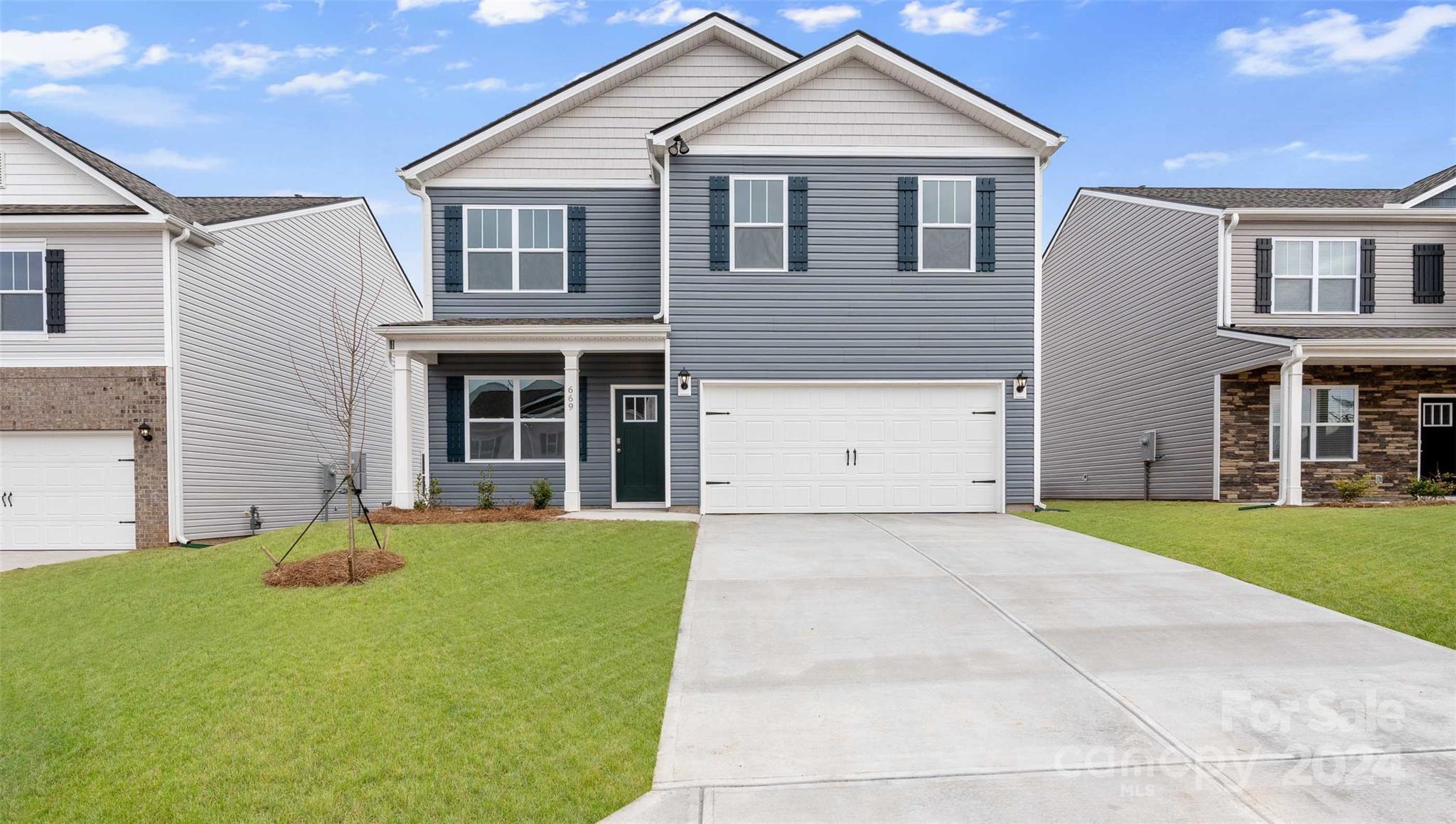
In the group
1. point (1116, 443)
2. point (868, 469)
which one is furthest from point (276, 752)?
point (1116, 443)

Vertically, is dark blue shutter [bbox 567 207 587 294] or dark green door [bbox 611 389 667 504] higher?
dark blue shutter [bbox 567 207 587 294]

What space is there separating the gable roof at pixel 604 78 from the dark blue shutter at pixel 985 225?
4400 mm

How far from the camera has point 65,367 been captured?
12805 millimetres

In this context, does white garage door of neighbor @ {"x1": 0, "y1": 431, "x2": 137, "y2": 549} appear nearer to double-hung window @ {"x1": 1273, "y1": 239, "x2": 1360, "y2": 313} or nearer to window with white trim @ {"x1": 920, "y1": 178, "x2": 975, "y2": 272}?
window with white trim @ {"x1": 920, "y1": 178, "x2": 975, "y2": 272}

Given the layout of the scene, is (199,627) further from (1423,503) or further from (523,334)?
(1423,503)

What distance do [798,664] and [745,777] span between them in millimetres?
1663

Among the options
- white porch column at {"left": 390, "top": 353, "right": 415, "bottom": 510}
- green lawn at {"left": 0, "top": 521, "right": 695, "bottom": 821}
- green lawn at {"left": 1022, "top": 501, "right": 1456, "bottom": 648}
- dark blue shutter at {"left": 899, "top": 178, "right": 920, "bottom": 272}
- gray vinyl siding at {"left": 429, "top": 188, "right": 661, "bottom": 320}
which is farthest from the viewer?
gray vinyl siding at {"left": 429, "top": 188, "right": 661, "bottom": 320}

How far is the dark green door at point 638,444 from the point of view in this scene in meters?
14.1

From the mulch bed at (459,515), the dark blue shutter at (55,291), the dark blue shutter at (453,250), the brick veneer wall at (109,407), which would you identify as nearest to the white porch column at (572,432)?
the mulch bed at (459,515)

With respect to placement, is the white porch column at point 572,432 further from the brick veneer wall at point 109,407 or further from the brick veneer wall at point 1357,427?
the brick veneer wall at point 1357,427

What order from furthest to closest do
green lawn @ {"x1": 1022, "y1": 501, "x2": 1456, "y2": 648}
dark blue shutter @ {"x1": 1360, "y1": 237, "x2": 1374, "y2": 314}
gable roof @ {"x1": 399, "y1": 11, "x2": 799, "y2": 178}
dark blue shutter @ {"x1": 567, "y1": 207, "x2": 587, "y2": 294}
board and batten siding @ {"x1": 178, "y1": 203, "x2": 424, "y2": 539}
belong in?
dark blue shutter @ {"x1": 1360, "y1": 237, "x2": 1374, "y2": 314}, dark blue shutter @ {"x1": 567, "y1": 207, "x2": 587, "y2": 294}, gable roof @ {"x1": 399, "y1": 11, "x2": 799, "y2": 178}, board and batten siding @ {"x1": 178, "y1": 203, "x2": 424, "y2": 539}, green lawn @ {"x1": 1022, "y1": 501, "x2": 1456, "y2": 648}

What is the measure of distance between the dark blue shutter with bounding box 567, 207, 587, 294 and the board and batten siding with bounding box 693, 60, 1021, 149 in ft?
8.34

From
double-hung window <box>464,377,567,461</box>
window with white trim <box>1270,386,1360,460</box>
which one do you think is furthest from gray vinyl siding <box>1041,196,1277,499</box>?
double-hung window <box>464,377,567,461</box>

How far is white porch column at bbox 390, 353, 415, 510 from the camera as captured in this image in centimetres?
1255
